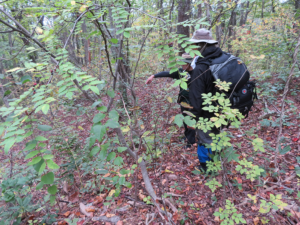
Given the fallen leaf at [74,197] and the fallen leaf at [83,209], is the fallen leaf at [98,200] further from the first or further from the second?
the fallen leaf at [74,197]

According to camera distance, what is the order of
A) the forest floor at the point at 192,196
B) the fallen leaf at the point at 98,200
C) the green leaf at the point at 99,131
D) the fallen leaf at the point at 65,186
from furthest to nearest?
the fallen leaf at the point at 65,186
the fallen leaf at the point at 98,200
the forest floor at the point at 192,196
the green leaf at the point at 99,131

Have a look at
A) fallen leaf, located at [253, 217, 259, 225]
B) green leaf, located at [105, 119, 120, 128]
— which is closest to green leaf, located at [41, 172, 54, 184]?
green leaf, located at [105, 119, 120, 128]

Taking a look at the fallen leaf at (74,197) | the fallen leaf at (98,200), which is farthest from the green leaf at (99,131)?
the fallen leaf at (74,197)

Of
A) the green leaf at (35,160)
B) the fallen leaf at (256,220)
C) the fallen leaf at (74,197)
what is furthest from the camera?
the fallen leaf at (74,197)

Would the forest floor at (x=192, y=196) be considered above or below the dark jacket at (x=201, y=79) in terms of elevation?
below

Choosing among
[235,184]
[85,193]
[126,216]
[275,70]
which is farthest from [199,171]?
[275,70]

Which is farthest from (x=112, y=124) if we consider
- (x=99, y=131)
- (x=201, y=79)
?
(x=201, y=79)

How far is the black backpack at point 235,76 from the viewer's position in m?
2.08

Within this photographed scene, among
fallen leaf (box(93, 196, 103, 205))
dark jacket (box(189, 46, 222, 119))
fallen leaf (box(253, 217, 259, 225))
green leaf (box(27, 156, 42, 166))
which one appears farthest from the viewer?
fallen leaf (box(93, 196, 103, 205))

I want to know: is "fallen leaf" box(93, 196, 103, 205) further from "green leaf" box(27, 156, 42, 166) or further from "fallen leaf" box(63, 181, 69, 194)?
"green leaf" box(27, 156, 42, 166)

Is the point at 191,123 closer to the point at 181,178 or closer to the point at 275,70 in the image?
the point at 181,178

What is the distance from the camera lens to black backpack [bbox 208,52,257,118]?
6.83 feet

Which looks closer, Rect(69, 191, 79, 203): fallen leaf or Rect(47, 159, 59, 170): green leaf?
Rect(47, 159, 59, 170): green leaf

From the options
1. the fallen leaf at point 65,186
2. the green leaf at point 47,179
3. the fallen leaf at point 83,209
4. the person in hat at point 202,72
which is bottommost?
the fallen leaf at point 65,186
